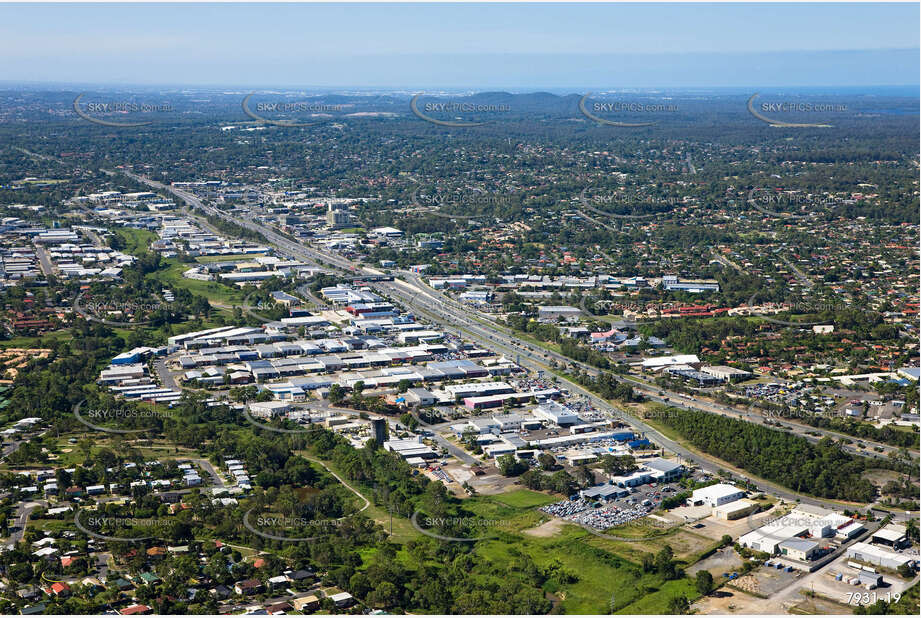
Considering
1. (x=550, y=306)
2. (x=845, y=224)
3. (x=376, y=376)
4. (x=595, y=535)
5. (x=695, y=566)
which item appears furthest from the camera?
(x=845, y=224)

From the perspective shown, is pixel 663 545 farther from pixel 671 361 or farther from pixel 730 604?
pixel 671 361

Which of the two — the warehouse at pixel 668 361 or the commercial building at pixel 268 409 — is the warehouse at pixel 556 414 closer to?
the warehouse at pixel 668 361

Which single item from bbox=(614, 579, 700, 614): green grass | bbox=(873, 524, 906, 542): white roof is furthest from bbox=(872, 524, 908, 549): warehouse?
bbox=(614, 579, 700, 614): green grass


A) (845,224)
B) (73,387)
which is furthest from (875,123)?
(73,387)

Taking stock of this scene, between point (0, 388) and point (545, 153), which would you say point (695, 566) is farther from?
point (545, 153)

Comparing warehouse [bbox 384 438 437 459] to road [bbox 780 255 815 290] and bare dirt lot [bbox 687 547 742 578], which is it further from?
road [bbox 780 255 815 290]

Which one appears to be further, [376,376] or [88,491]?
[376,376]
